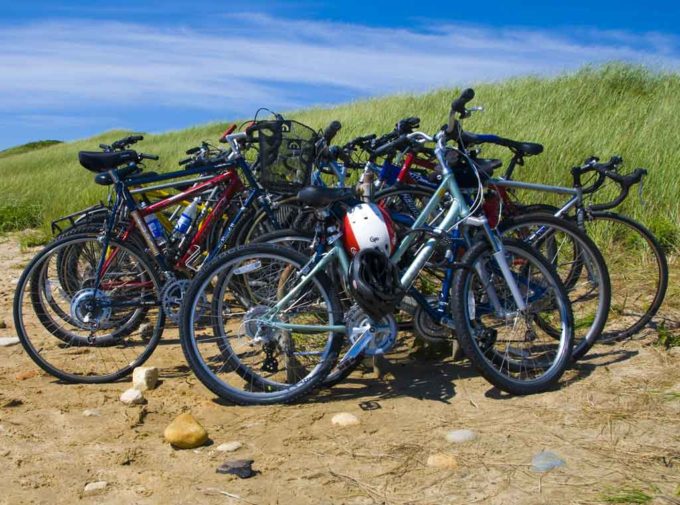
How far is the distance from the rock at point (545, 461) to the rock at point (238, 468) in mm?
1173

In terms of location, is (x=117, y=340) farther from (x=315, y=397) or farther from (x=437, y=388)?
(x=437, y=388)

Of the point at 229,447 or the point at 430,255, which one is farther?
the point at 430,255

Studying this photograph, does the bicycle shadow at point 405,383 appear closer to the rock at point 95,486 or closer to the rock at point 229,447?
the rock at point 229,447

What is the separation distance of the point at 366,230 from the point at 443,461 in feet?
4.20

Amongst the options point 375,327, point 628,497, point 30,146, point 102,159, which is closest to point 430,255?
point 375,327

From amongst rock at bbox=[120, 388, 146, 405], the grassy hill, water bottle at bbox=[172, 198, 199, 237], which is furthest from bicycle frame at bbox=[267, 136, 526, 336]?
the grassy hill

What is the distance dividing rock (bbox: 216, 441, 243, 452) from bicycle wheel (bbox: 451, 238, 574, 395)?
1.23 meters

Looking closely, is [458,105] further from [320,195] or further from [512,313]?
[512,313]

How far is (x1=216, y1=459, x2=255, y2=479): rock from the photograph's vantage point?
304 cm

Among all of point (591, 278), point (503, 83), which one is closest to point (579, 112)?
point (503, 83)

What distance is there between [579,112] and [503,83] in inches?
136

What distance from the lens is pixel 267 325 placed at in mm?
3918

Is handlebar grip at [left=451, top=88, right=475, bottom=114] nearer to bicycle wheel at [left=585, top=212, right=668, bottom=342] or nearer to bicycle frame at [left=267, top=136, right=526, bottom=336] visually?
bicycle frame at [left=267, top=136, right=526, bottom=336]

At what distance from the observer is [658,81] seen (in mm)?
12297
